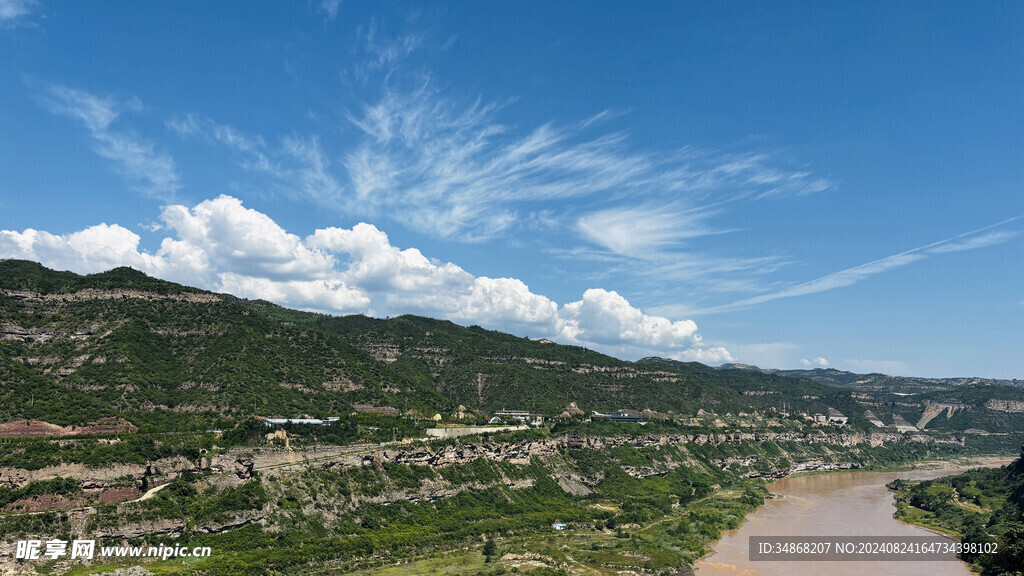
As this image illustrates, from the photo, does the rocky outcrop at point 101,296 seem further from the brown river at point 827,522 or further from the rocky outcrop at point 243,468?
the brown river at point 827,522

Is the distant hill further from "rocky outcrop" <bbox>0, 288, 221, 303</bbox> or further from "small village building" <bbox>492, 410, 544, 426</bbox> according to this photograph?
"small village building" <bbox>492, 410, 544, 426</bbox>

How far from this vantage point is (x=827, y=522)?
363 feet

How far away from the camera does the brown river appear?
260 feet

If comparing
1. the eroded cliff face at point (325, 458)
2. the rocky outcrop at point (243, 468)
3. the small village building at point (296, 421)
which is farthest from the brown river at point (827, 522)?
the small village building at point (296, 421)

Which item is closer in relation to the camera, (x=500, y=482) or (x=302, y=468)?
(x=302, y=468)

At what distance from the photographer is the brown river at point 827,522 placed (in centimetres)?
7931

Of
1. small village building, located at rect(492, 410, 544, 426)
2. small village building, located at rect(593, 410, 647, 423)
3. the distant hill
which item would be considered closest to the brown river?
small village building, located at rect(593, 410, 647, 423)

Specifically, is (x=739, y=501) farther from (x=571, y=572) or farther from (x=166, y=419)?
(x=166, y=419)

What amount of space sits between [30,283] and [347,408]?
6574 centimetres

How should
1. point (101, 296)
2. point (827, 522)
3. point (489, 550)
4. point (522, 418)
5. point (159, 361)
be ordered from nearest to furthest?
1. point (489, 550)
2. point (159, 361)
3. point (827, 522)
4. point (101, 296)
5. point (522, 418)

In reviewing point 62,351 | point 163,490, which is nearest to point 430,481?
point 163,490

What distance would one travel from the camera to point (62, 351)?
10269 centimetres

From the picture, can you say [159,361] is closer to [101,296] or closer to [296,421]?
[101,296]

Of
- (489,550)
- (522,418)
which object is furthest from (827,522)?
(489,550)
